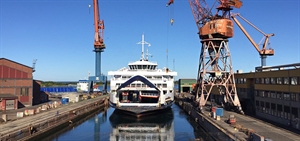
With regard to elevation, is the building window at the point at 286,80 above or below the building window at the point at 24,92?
above

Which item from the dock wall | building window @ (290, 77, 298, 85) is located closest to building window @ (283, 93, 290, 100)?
building window @ (290, 77, 298, 85)

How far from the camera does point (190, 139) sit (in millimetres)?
31703

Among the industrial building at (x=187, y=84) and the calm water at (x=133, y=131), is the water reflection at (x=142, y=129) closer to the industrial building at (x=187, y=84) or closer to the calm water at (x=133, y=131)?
the calm water at (x=133, y=131)

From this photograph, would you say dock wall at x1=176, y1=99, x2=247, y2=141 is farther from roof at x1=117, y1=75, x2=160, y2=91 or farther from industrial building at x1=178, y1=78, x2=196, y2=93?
industrial building at x1=178, y1=78, x2=196, y2=93

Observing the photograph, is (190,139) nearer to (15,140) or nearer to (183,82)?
(15,140)

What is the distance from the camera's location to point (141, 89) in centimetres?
4884

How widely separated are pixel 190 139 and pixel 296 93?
12.6m

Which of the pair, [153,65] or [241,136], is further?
[153,65]

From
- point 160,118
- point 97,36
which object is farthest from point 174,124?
point 97,36

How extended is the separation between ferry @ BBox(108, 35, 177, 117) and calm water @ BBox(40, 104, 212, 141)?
2.28 meters

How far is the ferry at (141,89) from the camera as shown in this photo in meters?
44.7

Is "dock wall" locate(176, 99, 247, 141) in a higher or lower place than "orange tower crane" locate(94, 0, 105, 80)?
lower

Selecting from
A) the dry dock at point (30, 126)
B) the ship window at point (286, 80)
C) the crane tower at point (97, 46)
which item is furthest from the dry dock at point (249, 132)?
the crane tower at point (97, 46)

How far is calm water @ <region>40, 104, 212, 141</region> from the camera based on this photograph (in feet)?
107
